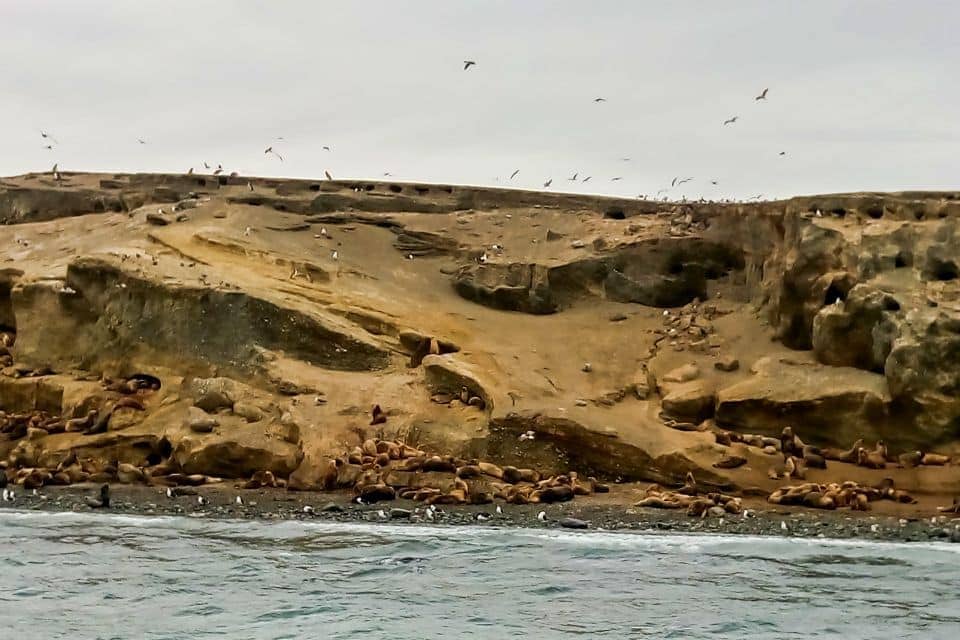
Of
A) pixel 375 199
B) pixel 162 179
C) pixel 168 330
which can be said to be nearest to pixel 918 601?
pixel 168 330

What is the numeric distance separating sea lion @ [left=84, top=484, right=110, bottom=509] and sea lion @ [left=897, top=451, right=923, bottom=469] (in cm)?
1447

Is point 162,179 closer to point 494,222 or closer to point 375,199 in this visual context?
point 375,199

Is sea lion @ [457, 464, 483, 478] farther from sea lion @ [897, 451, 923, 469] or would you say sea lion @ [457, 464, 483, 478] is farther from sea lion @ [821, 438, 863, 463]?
sea lion @ [897, 451, 923, 469]

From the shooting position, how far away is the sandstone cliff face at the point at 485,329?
23312mm

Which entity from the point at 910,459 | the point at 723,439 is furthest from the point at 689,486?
the point at 910,459

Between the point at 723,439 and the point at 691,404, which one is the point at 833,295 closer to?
the point at 691,404

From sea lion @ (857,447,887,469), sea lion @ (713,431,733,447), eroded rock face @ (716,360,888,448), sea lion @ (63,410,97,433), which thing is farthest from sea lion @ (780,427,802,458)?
sea lion @ (63,410,97,433)

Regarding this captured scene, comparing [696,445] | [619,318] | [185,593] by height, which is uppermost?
[619,318]

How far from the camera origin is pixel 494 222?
3394cm

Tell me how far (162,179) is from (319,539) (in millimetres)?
20482

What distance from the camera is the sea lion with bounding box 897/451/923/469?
22.5 m

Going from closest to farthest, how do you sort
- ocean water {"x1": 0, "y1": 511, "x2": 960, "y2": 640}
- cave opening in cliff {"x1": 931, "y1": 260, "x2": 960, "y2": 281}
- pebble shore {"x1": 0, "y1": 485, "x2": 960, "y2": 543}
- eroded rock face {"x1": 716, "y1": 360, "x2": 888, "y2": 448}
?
ocean water {"x1": 0, "y1": 511, "x2": 960, "y2": 640} → pebble shore {"x1": 0, "y1": 485, "x2": 960, "y2": 543} → eroded rock face {"x1": 716, "y1": 360, "x2": 888, "y2": 448} → cave opening in cliff {"x1": 931, "y1": 260, "x2": 960, "y2": 281}

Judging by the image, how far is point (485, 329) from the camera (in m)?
28.2

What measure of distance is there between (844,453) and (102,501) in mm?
13739
